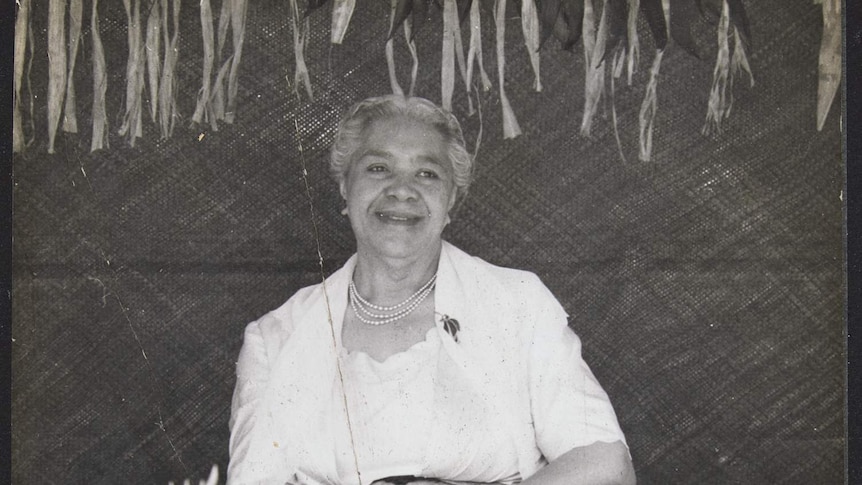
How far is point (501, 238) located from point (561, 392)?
0.26m

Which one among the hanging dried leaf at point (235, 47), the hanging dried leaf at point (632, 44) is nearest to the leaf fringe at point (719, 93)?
the hanging dried leaf at point (632, 44)

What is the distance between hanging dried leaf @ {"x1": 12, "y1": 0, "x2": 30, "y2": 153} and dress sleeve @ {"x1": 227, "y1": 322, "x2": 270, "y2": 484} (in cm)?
49

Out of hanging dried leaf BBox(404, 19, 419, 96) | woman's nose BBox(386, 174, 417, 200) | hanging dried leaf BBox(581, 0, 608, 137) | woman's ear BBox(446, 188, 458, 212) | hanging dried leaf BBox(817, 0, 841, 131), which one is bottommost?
woman's ear BBox(446, 188, 458, 212)

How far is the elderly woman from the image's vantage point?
3.93 feet

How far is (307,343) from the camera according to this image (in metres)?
1.23

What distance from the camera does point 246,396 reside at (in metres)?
1.23

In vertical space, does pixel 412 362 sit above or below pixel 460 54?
below

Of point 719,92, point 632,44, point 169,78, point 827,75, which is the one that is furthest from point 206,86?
point 827,75

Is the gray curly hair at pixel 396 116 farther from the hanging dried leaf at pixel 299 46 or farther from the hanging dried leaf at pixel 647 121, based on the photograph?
the hanging dried leaf at pixel 647 121

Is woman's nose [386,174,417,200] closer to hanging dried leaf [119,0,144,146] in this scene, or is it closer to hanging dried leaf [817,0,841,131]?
hanging dried leaf [119,0,144,146]

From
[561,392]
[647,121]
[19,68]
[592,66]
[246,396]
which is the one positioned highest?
[19,68]

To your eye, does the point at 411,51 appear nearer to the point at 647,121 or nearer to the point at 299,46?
the point at 299,46

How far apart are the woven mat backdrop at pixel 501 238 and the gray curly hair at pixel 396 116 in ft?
0.07

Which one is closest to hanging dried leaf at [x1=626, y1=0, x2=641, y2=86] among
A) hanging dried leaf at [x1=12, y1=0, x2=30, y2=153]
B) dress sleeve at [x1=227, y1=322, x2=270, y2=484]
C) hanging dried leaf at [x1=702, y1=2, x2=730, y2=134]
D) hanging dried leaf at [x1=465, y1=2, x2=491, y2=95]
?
hanging dried leaf at [x1=702, y1=2, x2=730, y2=134]
